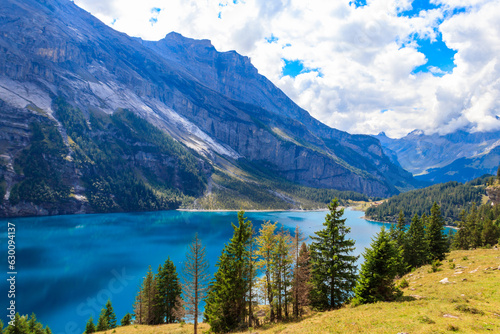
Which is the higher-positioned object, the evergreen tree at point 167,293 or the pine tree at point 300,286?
the pine tree at point 300,286

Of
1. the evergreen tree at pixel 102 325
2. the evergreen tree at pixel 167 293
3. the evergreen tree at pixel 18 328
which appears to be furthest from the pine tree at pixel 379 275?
the evergreen tree at pixel 18 328

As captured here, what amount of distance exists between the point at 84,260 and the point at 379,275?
9798cm

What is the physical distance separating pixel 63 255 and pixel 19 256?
40.5 ft

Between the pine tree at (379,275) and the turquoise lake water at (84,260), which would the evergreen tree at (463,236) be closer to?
the turquoise lake water at (84,260)

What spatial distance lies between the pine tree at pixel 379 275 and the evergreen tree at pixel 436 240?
26.6 meters

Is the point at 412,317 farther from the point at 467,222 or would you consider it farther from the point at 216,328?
the point at 467,222

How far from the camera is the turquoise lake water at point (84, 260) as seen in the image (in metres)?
56.0

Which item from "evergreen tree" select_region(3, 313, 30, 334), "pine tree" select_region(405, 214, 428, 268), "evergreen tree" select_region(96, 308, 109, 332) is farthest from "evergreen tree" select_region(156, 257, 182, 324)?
"pine tree" select_region(405, 214, 428, 268)

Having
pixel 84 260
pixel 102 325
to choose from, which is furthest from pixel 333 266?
pixel 84 260

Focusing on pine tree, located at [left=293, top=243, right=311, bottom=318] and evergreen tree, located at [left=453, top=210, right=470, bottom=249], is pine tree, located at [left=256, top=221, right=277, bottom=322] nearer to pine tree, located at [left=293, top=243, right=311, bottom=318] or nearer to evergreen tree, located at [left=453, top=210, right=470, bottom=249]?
pine tree, located at [left=293, top=243, right=311, bottom=318]

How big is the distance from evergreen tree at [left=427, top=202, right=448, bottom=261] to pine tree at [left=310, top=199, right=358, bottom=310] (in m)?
25.9

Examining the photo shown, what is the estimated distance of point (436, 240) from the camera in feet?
151

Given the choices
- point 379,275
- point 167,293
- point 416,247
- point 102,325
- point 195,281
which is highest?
point 379,275

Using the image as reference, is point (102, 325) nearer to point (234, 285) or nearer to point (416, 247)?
point (234, 285)
